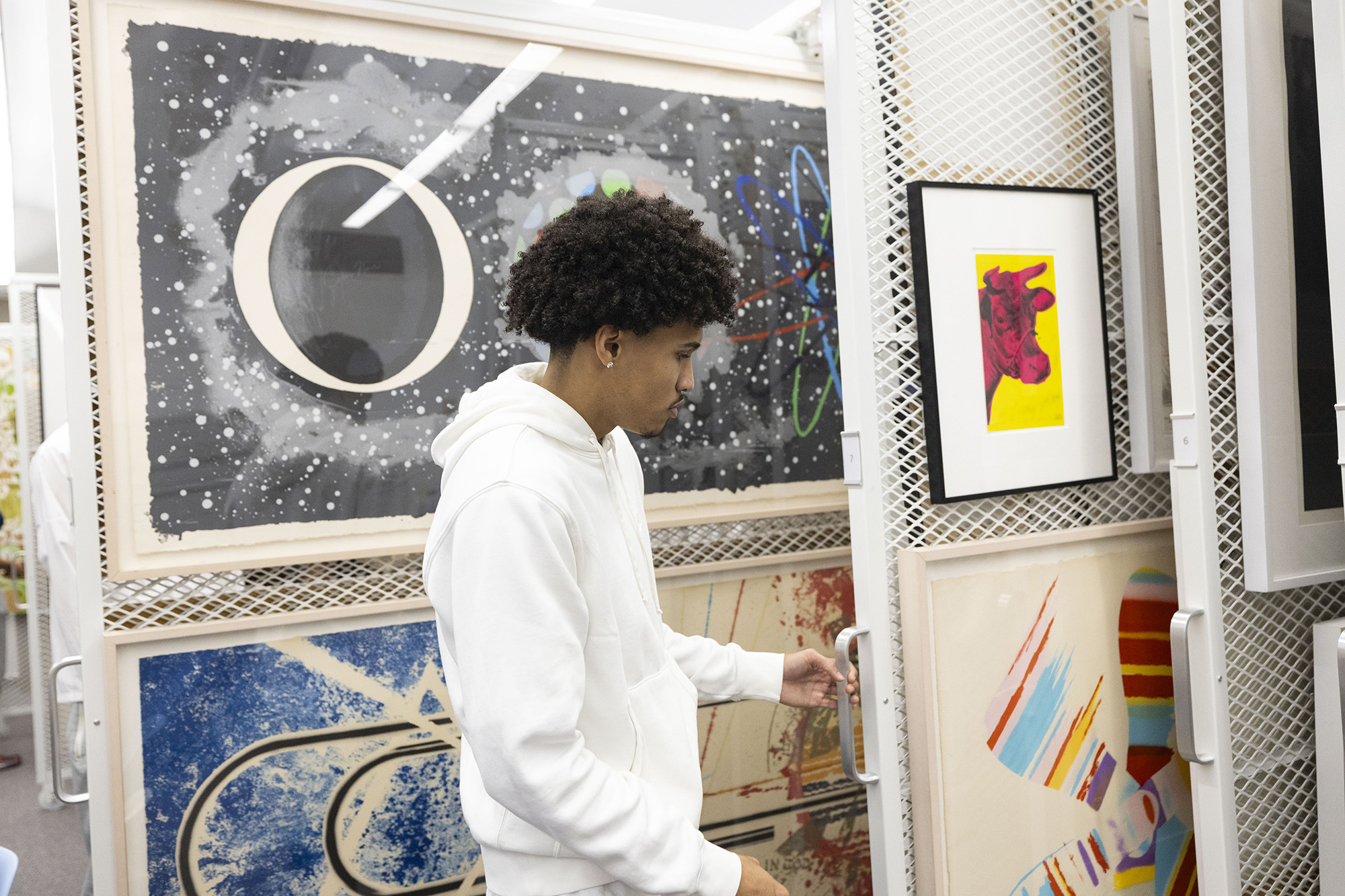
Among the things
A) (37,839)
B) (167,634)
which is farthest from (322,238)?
(37,839)

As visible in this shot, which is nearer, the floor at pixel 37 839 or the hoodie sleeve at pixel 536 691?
the hoodie sleeve at pixel 536 691

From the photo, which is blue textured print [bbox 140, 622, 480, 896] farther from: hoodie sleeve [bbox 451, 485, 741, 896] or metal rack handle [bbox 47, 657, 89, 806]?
hoodie sleeve [bbox 451, 485, 741, 896]

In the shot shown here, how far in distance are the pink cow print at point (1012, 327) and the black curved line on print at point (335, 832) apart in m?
1.15

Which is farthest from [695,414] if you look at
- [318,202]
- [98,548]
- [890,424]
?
[98,548]

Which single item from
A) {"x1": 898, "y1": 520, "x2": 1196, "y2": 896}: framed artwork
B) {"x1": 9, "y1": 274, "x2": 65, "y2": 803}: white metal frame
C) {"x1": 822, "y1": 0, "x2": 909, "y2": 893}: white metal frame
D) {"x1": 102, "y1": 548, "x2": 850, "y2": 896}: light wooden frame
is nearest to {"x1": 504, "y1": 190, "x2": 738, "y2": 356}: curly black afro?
{"x1": 822, "y1": 0, "x2": 909, "y2": 893}: white metal frame

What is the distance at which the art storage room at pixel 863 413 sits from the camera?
1.32 meters

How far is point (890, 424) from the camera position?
4.35 feet

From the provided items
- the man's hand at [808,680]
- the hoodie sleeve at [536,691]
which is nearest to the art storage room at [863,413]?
the man's hand at [808,680]

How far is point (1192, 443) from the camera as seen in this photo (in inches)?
54.2

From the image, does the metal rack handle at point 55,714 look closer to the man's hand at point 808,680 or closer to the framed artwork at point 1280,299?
the man's hand at point 808,680

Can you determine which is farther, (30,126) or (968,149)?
(30,126)

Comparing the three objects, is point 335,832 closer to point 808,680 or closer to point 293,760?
point 293,760

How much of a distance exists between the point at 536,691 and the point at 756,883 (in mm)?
346

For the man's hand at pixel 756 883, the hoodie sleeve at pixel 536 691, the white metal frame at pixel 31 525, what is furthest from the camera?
the white metal frame at pixel 31 525
